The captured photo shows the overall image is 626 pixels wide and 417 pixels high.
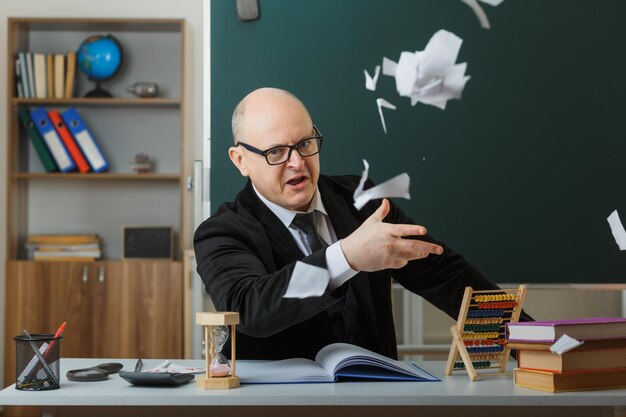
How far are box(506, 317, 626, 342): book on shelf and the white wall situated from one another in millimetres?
3143

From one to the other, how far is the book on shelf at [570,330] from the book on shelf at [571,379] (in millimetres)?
60

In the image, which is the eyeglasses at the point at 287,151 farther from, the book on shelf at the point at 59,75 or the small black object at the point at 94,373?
the book on shelf at the point at 59,75

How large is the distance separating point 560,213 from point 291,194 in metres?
1.07

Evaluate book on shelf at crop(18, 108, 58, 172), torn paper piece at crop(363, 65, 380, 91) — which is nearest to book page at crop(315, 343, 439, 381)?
torn paper piece at crop(363, 65, 380, 91)

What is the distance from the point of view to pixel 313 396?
4.62ft

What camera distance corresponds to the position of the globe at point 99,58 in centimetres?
439

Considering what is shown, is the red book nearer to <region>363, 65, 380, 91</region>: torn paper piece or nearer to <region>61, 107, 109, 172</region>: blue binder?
<region>61, 107, 109, 172</region>: blue binder

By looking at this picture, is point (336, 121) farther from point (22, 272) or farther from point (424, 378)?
point (22, 272)

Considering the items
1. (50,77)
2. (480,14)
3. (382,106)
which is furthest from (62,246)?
(480,14)

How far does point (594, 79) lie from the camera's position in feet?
8.62

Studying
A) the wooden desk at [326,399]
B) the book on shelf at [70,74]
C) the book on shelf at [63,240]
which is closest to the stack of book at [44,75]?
the book on shelf at [70,74]

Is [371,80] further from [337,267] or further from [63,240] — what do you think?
[63,240]

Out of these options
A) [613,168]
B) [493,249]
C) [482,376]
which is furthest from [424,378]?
[613,168]

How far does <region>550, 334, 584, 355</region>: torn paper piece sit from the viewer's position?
145cm
